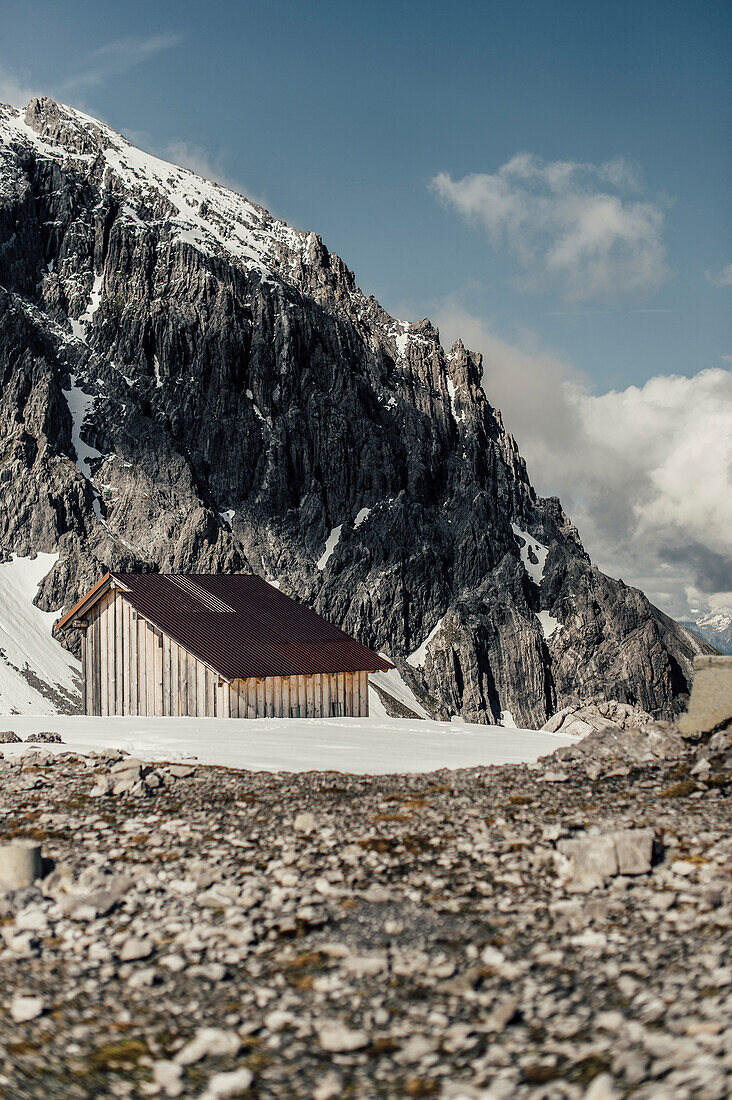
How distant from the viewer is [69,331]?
187 metres

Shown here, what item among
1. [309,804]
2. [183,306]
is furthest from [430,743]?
[183,306]

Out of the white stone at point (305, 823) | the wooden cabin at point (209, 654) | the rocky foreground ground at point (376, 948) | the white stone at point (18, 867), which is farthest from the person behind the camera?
the wooden cabin at point (209, 654)

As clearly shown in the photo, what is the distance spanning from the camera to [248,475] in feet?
606

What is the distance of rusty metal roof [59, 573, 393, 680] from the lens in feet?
122

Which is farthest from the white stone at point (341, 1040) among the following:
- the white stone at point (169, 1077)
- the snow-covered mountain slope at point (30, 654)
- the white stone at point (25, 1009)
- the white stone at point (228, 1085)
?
the snow-covered mountain slope at point (30, 654)

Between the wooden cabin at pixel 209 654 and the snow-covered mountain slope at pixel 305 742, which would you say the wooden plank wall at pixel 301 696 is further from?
the snow-covered mountain slope at pixel 305 742

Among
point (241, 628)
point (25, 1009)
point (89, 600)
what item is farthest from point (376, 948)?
point (89, 600)

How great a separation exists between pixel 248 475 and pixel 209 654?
495 ft

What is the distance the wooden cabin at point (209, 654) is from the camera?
3666cm

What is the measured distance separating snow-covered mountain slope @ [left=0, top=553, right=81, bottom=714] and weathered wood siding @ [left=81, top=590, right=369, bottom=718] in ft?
240

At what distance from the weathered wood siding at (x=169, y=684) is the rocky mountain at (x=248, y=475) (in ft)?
397

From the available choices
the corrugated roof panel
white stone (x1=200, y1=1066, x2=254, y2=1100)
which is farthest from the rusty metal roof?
white stone (x1=200, y1=1066, x2=254, y2=1100)

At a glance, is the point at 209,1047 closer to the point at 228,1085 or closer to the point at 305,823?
the point at 228,1085

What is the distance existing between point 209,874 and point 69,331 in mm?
195263
